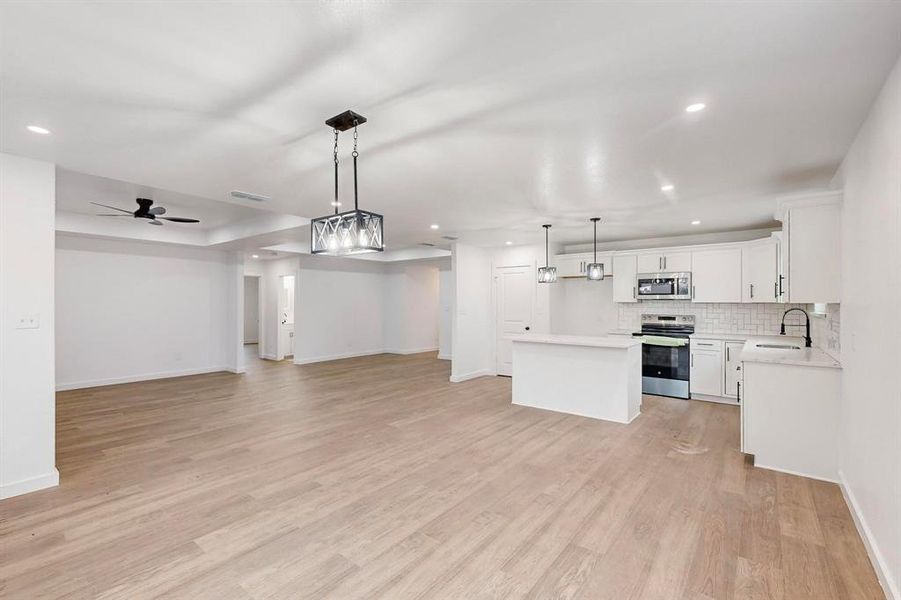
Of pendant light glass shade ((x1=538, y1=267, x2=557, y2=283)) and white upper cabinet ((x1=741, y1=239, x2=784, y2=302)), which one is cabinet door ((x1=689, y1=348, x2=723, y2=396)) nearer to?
white upper cabinet ((x1=741, y1=239, x2=784, y2=302))

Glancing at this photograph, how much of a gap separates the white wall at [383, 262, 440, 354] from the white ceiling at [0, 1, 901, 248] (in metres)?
7.67

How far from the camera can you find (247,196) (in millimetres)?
4375

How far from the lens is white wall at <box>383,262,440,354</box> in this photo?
1155 centimetres

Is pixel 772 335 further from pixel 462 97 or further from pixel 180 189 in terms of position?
pixel 180 189

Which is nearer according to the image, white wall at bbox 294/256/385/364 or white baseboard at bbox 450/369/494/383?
white baseboard at bbox 450/369/494/383

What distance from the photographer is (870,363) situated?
2424 mm

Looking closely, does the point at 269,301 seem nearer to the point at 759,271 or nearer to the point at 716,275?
the point at 716,275

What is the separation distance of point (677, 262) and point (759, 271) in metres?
1.06

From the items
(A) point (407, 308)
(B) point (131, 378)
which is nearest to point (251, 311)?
(A) point (407, 308)

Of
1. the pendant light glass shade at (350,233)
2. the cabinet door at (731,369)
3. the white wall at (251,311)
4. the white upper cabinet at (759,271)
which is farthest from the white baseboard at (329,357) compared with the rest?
the white upper cabinet at (759,271)

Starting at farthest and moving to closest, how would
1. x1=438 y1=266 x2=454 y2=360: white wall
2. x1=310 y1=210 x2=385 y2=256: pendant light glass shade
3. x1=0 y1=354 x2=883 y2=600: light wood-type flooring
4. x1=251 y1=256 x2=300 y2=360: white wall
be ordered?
x1=438 y1=266 x2=454 y2=360: white wall, x1=251 y1=256 x2=300 y2=360: white wall, x1=310 y1=210 x2=385 y2=256: pendant light glass shade, x1=0 y1=354 x2=883 y2=600: light wood-type flooring

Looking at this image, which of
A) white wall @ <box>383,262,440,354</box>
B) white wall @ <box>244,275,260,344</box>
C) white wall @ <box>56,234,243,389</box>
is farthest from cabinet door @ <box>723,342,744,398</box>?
white wall @ <box>244,275,260,344</box>

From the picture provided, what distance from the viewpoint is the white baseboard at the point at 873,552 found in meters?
1.99

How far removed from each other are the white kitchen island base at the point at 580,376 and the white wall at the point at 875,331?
2052mm
